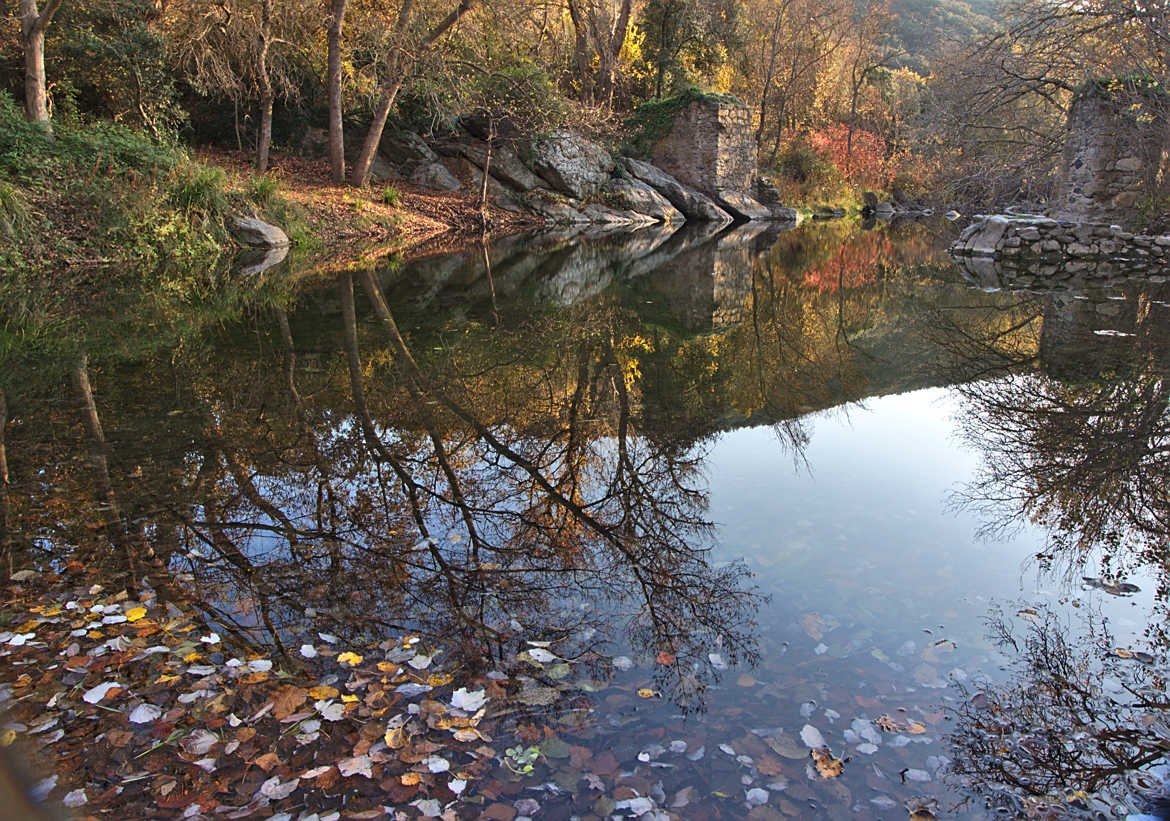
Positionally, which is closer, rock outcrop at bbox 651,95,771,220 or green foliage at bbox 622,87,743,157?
rock outcrop at bbox 651,95,771,220

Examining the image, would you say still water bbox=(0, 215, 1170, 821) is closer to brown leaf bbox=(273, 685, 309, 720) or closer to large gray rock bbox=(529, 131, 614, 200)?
brown leaf bbox=(273, 685, 309, 720)

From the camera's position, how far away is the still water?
2.52 metres

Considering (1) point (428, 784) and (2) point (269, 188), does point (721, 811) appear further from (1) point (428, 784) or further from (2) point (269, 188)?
(2) point (269, 188)

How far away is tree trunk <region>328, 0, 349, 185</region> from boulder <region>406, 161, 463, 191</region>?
3.65 meters

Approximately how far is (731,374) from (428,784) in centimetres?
560

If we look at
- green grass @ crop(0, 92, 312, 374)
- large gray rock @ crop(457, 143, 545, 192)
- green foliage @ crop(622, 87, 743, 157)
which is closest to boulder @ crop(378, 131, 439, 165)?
large gray rock @ crop(457, 143, 545, 192)

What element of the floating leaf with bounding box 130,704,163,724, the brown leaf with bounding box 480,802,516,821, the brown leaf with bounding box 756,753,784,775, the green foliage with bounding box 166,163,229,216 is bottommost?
the brown leaf with bounding box 480,802,516,821

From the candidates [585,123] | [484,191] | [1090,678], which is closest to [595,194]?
[585,123]

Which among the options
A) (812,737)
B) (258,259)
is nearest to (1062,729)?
(812,737)

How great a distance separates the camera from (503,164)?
86.5 feet

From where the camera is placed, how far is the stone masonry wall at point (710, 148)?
30.4 meters

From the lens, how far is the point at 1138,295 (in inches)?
474

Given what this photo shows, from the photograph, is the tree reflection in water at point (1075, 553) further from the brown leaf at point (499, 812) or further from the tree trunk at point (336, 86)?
the tree trunk at point (336, 86)

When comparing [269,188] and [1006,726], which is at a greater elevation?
[269,188]
